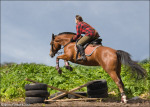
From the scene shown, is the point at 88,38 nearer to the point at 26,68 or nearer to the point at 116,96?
the point at 116,96

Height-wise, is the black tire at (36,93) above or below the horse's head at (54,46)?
below

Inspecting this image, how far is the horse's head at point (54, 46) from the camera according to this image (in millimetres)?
10367

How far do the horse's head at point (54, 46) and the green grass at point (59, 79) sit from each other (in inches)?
99.2

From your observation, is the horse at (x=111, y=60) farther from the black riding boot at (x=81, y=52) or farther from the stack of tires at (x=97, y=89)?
the stack of tires at (x=97, y=89)

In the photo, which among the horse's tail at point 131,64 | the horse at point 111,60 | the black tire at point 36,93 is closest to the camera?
the horse at point 111,60

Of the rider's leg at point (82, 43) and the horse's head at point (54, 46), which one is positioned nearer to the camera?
the rider's leg at point (82, 43)

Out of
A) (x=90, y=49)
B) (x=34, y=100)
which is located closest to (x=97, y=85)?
(x=90, y=49)

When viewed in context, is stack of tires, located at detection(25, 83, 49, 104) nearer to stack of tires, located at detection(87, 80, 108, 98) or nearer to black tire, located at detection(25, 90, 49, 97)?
black tire, located at detection(25, 90, 49, 97)

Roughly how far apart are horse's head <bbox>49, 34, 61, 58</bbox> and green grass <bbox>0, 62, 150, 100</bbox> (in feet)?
8.27

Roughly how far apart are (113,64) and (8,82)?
825cm

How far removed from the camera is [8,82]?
14.2 m

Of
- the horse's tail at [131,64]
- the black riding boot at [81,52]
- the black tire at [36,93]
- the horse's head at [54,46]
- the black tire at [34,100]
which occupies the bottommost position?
the black tire at [34,100]

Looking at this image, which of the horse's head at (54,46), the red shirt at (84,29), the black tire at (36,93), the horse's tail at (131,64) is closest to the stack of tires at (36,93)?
the black tire at (36,93)

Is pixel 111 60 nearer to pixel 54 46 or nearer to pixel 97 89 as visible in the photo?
pixel 97 89
